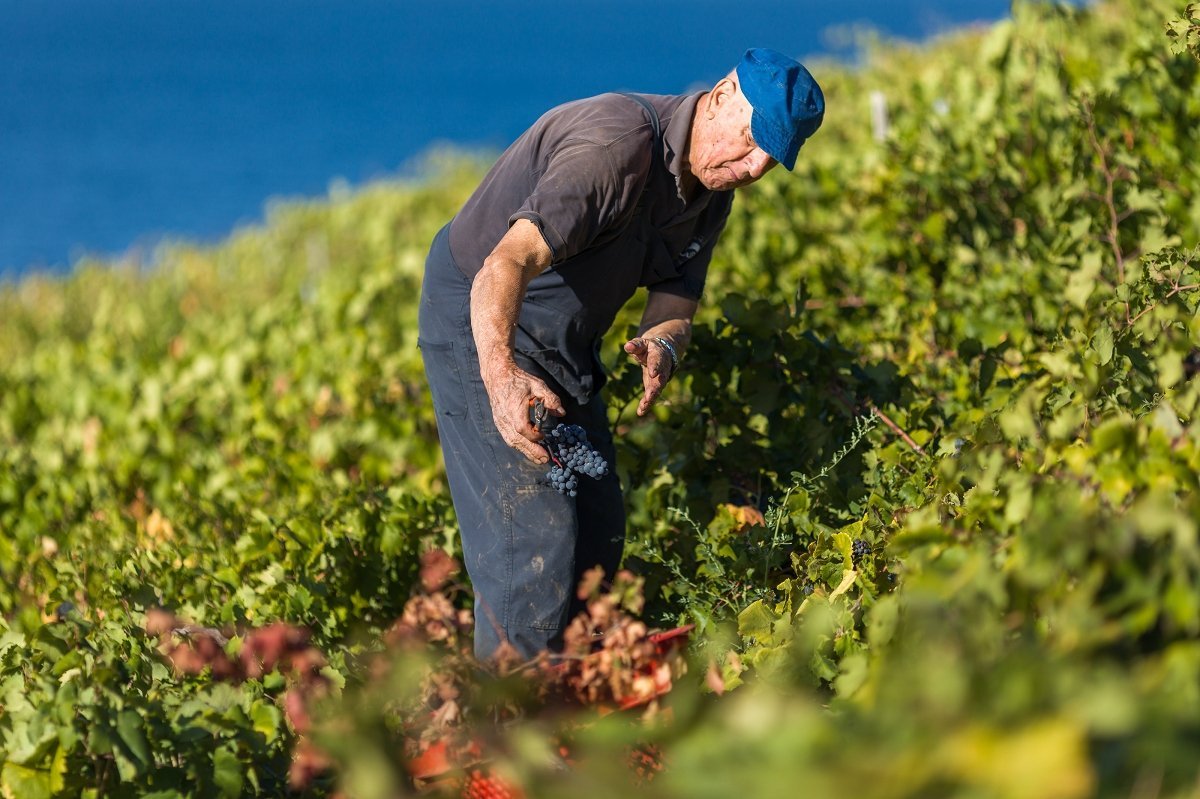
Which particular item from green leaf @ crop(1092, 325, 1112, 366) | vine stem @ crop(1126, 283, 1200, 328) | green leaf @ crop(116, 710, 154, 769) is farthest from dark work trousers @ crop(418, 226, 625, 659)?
vine stem @ crop(1126, 283, 1200, 328)

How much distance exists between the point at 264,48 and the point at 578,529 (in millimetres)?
71747

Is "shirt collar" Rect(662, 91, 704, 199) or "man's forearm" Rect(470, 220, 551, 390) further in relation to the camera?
"shirt collar" Rect(662, 91, 704, 199)

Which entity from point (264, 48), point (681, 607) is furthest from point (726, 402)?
point (264, 48)

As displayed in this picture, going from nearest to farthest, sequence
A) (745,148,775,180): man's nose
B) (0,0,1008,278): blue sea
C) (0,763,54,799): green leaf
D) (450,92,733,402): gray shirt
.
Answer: (0,763,54,799): green leaf < (450,92,733,402): gray shirt < (745,148,775,180): man's nose < (0,0,1008,278): blue sea

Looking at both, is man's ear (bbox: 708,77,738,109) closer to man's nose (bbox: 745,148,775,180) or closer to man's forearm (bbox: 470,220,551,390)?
man's nose (bbox: 745,148,775,180)

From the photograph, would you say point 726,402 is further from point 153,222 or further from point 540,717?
point 153,222

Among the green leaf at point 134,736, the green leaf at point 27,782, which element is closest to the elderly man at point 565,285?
the green leaf at point 134,736

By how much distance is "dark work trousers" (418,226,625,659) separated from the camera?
2.77 metres

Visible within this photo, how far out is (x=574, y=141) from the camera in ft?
8.50

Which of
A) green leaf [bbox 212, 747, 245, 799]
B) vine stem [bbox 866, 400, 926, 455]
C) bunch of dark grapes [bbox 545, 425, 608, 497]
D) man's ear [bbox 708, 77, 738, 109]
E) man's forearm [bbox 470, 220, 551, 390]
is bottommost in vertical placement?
green leaf [bbox 212, 747, 245, 799]

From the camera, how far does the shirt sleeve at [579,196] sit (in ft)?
8.05

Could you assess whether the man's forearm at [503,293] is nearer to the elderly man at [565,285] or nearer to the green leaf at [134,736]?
the elderly man at [565,285]

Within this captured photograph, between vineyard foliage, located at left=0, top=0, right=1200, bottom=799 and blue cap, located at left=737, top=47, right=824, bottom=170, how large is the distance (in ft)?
2.27

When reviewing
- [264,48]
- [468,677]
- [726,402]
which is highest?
[264,48]
